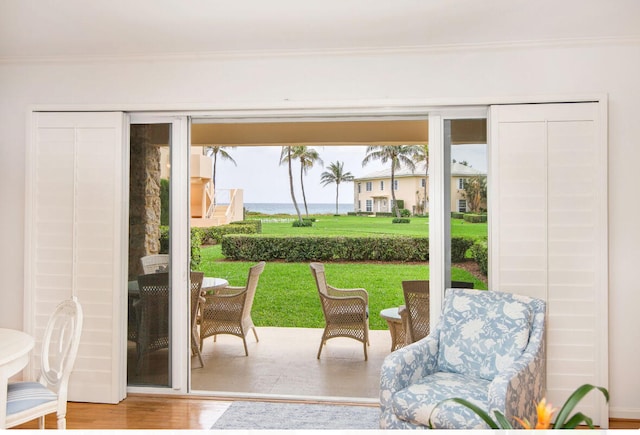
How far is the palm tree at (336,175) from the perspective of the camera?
396 inches

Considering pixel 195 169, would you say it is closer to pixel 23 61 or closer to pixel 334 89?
pixel 23 61

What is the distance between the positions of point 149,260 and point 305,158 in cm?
685

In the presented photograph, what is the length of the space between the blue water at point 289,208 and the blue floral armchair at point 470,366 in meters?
7.20

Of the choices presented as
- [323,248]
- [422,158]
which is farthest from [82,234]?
[422,158]

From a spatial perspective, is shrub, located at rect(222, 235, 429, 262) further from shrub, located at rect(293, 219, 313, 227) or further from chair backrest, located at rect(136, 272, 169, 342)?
chair backrest, located at rect(136, 272, 169, 342)

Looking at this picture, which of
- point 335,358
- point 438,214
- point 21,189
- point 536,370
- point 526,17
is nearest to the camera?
point 536,370

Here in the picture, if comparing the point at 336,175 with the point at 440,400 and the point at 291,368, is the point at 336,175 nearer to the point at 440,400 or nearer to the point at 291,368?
the point at 291,368

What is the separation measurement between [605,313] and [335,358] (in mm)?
2673

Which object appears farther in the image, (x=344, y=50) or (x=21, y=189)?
(x=21, y=189)

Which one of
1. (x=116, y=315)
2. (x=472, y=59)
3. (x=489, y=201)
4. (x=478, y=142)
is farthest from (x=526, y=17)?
(x=116, y=315)

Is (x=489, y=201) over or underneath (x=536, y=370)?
over

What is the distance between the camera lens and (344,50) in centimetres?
346

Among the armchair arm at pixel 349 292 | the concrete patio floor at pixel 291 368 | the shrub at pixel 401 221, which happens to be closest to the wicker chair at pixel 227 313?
the concrete patio floor at pixel 291 368

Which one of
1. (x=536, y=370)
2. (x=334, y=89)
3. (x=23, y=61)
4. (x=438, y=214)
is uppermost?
(x=23, y=61)
